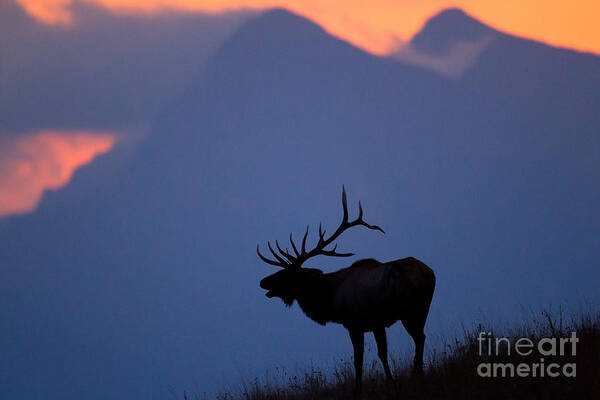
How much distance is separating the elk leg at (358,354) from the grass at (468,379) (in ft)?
0.53

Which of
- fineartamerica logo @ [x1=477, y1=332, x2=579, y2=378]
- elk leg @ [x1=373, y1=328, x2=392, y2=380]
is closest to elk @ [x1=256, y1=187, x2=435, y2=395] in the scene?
elk leg @ [x1=373, y1=328, x2=392, y2=380]

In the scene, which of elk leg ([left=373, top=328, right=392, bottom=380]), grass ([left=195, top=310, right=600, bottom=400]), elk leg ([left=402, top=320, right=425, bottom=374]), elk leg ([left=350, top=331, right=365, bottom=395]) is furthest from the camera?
elk leg ([left=373, top=328, right=392, bottom=380])

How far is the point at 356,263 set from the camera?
10914 mm

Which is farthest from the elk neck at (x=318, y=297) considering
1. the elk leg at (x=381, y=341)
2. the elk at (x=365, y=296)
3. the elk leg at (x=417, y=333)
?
the elk leg at (x=417, y=333)

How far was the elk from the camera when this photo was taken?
9.69 m

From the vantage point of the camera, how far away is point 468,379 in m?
8.03

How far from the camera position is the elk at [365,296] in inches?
381

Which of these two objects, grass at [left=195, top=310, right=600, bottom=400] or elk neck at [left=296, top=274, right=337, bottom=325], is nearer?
grass at [left=195, top=310, right=600, bottom=400]

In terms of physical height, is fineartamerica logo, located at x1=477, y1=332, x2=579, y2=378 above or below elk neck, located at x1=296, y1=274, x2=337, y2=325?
below

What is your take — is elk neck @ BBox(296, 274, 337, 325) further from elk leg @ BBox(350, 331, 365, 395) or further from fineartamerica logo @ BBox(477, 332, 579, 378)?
fineartamerica logo @ BBox(477, 332, 579, 378)

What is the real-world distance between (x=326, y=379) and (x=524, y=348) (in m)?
2.86

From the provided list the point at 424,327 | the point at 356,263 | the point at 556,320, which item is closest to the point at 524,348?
the point at 556,320

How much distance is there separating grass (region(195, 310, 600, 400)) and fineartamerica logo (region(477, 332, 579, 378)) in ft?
0.09

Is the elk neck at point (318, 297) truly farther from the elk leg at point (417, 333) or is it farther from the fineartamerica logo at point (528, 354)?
the fineartamerica logo at point (528, 354)
